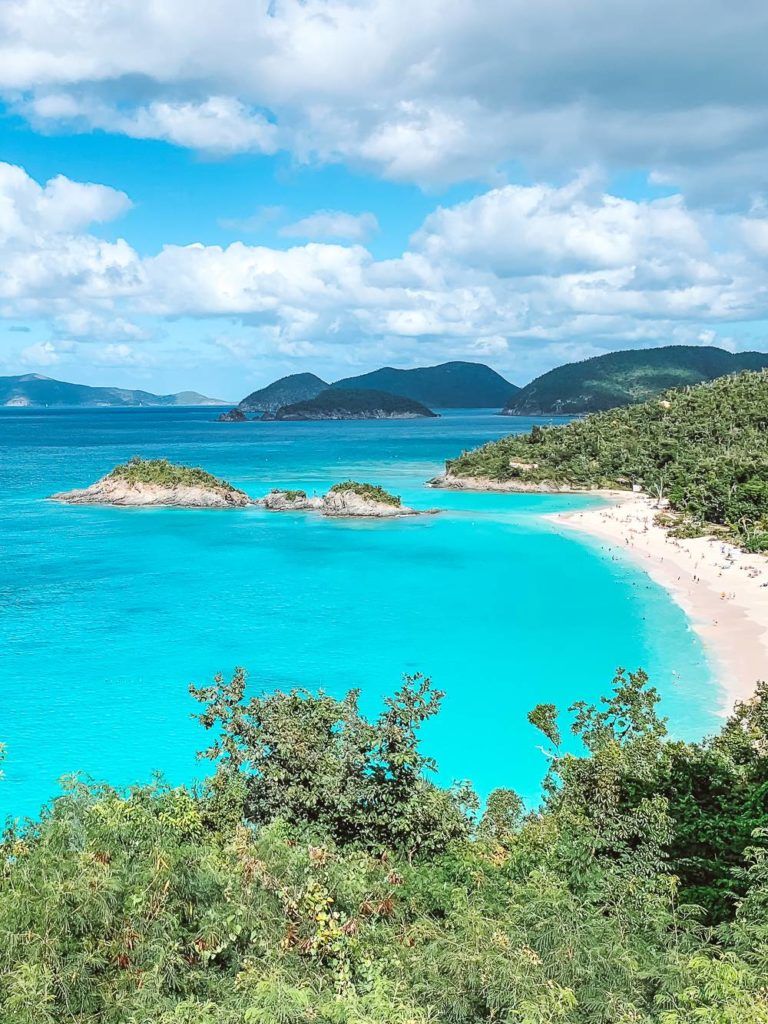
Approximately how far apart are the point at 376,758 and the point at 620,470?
266 feet

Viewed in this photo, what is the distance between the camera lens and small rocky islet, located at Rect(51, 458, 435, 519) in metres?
A: 76.4

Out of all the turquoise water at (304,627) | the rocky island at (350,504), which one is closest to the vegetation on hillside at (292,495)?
the rocky island at (350,504)

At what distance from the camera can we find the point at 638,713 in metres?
18.9

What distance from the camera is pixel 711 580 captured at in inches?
1794

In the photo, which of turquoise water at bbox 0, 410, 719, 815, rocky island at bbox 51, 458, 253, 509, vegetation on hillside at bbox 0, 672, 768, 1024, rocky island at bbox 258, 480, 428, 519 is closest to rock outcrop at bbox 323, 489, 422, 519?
rocky island at bbox 258, 480, 428, 519

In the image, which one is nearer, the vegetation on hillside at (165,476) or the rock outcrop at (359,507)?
the rock outcrop at (359,507)

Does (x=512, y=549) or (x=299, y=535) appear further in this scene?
(x=299, y=535)

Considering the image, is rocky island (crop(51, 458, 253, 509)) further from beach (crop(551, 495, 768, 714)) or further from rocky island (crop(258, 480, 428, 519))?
beach (crop(551, 495, 768, 714))

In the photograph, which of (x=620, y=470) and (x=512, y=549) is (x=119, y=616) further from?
(x=620, y=470)

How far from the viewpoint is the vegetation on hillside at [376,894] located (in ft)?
25.4

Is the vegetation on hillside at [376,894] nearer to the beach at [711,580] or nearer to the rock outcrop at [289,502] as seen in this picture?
the beach at [711,580]

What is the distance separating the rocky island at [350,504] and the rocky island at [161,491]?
4.70m

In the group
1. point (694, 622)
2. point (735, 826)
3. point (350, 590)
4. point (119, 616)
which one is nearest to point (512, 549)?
point (350, 590)

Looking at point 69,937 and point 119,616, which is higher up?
point 69,937
